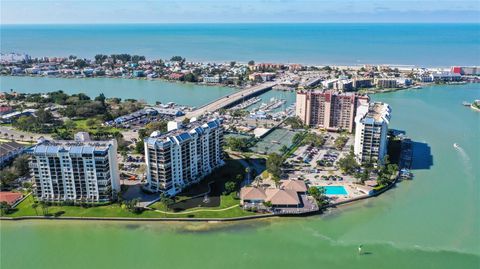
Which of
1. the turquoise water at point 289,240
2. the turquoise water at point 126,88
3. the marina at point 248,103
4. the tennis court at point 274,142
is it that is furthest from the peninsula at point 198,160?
the turquoise water at point 126,88

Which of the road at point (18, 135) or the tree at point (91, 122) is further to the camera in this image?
the tree at point (91, 122)

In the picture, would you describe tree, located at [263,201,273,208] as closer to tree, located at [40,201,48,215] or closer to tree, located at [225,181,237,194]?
tree, located at [225,181,237,194]

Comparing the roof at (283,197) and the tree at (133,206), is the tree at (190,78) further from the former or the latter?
the roof at (283,197)

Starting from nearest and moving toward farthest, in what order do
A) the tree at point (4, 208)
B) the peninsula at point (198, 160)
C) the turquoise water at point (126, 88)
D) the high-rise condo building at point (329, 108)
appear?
the tree at point (4, 208) → the peninsula at point (198, 160) → the high-rise condo building at point (329, 108) → the turquoise water at point (126, 88)

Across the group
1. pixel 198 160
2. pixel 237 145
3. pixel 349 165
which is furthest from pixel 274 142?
pixel 198 160

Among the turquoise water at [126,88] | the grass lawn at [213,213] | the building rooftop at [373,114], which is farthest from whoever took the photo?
the turquoise water at [126,88]

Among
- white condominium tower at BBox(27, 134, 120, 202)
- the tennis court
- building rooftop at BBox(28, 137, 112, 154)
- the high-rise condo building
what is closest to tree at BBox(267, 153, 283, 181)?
the tennis court
